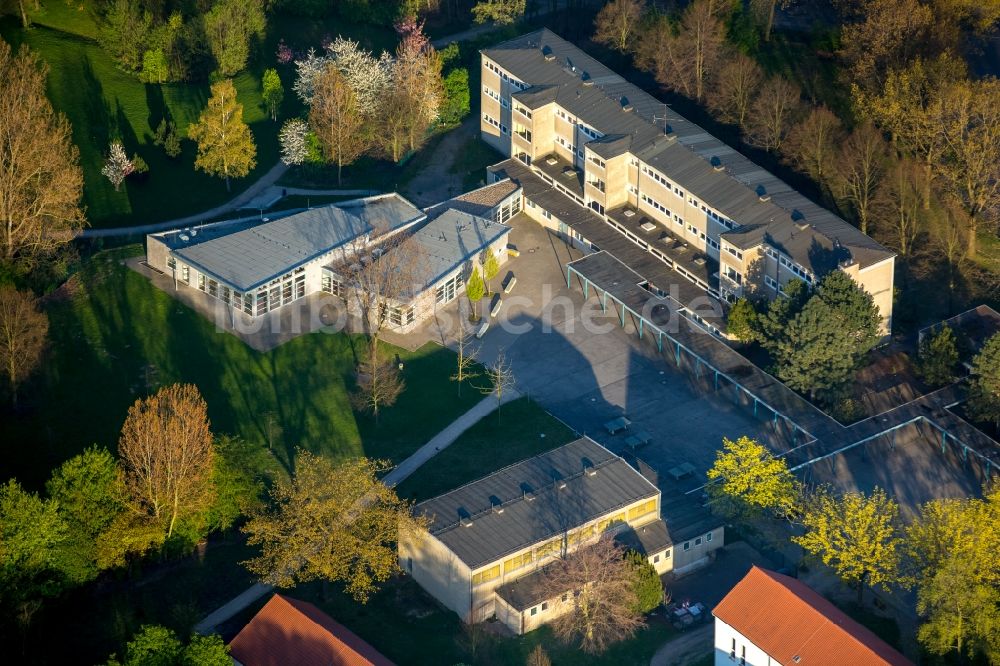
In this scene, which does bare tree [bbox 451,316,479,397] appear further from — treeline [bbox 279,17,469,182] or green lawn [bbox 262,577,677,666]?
treeline [bbox 279,17,469,182]

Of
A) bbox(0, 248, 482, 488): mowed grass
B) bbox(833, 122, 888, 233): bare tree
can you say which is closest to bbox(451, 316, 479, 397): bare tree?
bbox(0, 248, 482, 488): mowed grass

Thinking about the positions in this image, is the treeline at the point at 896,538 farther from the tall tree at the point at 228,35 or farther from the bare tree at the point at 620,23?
the tall tree at the point at 228,35

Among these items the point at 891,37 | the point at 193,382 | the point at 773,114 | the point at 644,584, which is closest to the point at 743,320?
the point at 773,114

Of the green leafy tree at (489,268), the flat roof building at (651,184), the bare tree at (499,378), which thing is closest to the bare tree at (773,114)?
the flat roof building at (651,184)

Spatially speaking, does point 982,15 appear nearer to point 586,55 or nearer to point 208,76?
point 586,55

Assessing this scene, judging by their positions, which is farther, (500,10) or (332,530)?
(500,10)

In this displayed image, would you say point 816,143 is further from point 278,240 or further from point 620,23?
point 278,240

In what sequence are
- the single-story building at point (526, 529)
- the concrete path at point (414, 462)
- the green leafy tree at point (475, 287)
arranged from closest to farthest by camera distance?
the concrete path at point (414, 462) → the single-story building at point (526, 529) → the green leafy tree at point (475, 287)

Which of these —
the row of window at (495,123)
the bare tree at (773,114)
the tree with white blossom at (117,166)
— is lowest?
the row of window at (495,123)
